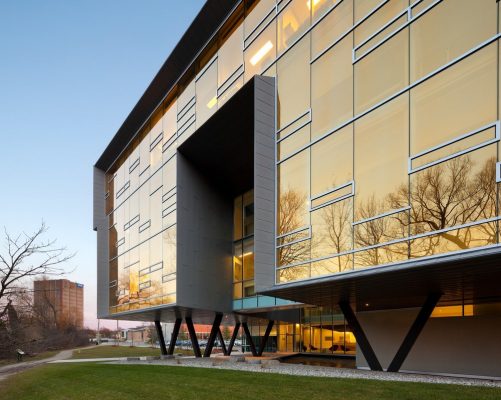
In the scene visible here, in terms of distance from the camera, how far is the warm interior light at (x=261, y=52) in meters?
20.4

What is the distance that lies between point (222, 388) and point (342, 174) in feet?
24.2

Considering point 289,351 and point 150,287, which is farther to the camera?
point 289,351

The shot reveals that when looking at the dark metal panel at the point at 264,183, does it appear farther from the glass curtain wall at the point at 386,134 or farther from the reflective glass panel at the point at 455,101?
the reflective glass panel at the point at 455,101

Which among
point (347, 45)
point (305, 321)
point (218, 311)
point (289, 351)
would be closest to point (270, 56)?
point (347, 45)

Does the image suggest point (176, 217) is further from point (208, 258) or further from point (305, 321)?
point (305, 321)

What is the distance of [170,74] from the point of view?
29375mm

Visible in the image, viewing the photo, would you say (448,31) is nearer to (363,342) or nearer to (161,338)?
(363,342)

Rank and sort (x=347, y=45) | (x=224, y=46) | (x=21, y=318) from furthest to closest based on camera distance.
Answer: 1. (x=224, y=46)
2. (x=347, y=45)
3. (x=21, y=318)

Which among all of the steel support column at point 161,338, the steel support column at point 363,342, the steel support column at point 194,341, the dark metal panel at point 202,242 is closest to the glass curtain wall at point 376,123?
the steel support column at point 363,342

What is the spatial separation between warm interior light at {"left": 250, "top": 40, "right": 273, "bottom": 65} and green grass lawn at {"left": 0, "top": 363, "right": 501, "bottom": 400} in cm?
1287

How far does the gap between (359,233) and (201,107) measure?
14382 millimetres

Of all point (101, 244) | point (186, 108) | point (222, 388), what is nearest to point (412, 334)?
point (222, 388)

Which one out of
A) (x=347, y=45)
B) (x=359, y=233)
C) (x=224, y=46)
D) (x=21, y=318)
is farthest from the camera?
(x=224, y=46)

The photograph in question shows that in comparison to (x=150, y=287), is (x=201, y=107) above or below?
above
